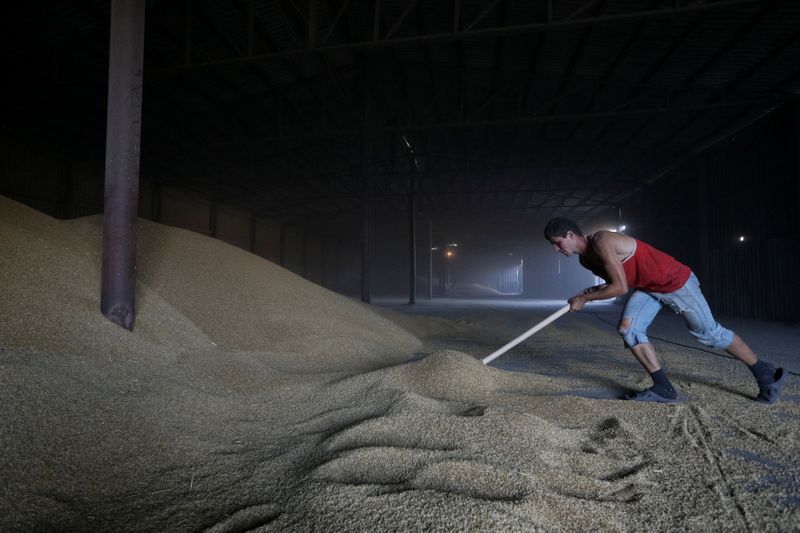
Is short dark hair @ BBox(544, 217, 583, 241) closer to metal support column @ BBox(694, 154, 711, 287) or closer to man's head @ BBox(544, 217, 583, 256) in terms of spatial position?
man's head @ BBox(544, 217, 583, 256)

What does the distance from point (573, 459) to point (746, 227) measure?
1086 centimetres

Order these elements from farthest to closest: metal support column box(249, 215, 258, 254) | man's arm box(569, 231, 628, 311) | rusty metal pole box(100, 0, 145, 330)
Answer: metal support column box(249, 215, 258, 254), rusty metal pole box(100, 0, 145, 330), man's arm box(569, 231, 628, 311)

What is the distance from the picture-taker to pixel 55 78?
25.2 ft

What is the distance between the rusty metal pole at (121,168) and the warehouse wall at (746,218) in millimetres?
10522

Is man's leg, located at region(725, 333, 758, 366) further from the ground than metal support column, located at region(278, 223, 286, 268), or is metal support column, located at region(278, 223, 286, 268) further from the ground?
metal support column, located at region(278, 223, 286, 268)

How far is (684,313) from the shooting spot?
8.82ft

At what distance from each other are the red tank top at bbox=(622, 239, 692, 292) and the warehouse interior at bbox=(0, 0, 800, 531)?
0.74m

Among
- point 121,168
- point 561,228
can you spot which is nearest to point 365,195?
point 121,168

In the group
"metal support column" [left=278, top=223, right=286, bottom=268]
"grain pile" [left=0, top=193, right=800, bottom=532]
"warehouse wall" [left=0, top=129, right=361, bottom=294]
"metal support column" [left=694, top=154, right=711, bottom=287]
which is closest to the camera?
"grain pile" [left=0, top=193, right=800, bottom=532]

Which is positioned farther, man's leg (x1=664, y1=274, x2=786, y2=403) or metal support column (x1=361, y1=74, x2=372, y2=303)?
metal support column (x1=361, y1=74, x2=372, y2=303)

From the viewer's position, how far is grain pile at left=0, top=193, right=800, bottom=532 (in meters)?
1.24

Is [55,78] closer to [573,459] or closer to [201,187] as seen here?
[201,187]

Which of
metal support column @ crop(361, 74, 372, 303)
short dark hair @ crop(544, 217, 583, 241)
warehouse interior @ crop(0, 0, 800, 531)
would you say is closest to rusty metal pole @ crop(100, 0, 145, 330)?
warehouse interior @ crop(0, 0, 800, 531)

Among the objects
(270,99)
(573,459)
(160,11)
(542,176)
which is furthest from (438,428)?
(542,176)
